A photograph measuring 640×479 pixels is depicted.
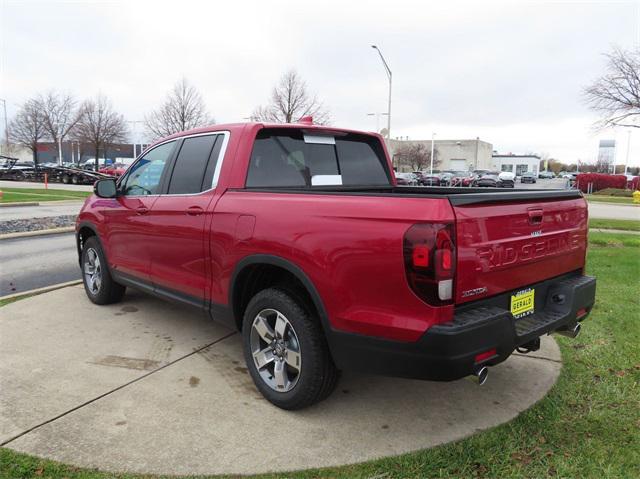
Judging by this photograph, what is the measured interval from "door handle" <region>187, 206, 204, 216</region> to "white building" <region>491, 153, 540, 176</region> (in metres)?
A: 113

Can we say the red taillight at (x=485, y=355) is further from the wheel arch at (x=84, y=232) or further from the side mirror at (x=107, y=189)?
the wheel arch at (x=84, y=232)

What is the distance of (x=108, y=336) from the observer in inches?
177

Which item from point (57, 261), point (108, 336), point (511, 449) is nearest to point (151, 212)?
point (108, 336)

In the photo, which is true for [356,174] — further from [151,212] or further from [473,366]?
[473,366]

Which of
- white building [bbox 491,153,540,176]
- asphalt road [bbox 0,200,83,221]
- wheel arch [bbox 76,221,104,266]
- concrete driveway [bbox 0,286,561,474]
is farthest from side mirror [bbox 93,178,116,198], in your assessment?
white building [bbox 491,153,540,176]

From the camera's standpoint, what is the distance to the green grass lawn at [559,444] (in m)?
2.58

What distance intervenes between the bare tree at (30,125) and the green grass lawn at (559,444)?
4773 cm

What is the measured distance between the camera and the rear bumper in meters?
2.38

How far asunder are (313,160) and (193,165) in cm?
99

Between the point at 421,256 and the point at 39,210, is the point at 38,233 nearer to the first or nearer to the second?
the point at 39,210

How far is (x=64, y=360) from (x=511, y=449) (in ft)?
11.1

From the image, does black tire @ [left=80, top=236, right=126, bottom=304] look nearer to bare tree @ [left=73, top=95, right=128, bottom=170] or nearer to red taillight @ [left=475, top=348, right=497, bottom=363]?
red taillight @ [left=475, top=348, right=497, bottom=363]

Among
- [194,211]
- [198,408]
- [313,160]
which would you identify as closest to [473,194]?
[313,160]

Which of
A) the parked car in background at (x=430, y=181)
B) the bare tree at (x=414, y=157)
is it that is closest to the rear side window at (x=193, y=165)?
the parked car in background at (x=430, y=181)
